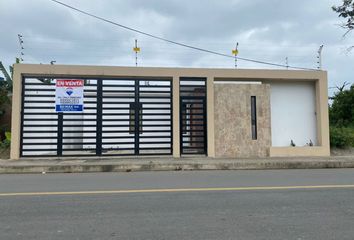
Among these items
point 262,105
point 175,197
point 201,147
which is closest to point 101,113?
point 201,147

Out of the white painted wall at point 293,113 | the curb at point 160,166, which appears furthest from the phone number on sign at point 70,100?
the white painted wall at point 293,113

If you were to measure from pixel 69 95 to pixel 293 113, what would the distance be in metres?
8.88

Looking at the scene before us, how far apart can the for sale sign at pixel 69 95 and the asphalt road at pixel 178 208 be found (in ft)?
14.3

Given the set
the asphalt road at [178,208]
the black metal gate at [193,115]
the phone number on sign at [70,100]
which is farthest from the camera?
the black metal gate at [193,115]

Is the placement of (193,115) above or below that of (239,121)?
above

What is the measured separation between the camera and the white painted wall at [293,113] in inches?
592

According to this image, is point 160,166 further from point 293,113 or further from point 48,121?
point 293,113

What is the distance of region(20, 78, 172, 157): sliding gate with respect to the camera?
13.6 metres

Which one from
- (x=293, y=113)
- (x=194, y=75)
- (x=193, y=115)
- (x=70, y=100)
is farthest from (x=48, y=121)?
(x=293, y=113)

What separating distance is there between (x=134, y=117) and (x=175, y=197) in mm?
7332

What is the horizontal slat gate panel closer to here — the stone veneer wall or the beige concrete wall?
the beige concrete wall

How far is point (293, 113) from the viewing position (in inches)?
597

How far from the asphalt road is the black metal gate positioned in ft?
14.9

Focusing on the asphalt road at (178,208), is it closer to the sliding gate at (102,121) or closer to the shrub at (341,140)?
the sliding gate at (102,121)
